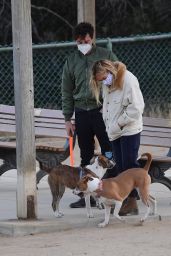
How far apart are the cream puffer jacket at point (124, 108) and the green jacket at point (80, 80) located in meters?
0.42

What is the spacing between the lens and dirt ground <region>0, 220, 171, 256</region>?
6.61 metres

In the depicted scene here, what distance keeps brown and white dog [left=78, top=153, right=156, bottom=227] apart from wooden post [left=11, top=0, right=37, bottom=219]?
525 millimetres

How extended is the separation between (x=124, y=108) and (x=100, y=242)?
1.44m

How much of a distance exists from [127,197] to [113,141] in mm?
588

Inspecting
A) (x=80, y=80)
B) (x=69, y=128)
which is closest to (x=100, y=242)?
(x=69, y=128)

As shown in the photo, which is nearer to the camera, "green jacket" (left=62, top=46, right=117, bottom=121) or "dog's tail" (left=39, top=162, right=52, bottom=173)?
"green jacket" (left=62, top=46, right=117, bottom=121)

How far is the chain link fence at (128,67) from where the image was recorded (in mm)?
13539

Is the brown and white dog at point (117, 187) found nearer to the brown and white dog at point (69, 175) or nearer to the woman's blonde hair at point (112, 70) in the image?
the brown and white dog at point (69, 175)

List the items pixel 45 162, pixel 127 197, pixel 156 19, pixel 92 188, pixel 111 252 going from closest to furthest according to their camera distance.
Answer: pixel 111 252, pixel 92 188, pixel 127 197, pixel 45 162, pixel 156 19

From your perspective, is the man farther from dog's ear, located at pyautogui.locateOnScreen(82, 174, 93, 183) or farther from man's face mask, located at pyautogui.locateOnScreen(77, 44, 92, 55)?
dog's ear, located at pyautogui.locateOnScreen(82, 174, 93, 183)

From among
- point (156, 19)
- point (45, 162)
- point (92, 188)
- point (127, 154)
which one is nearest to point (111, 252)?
point (92, 188)

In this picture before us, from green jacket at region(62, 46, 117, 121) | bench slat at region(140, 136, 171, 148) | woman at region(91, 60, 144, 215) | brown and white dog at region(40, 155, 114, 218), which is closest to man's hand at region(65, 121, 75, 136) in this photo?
green jacket at region(62, 46, 117, 121)

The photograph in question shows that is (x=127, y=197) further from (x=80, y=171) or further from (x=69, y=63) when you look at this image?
(x=69, y=63)

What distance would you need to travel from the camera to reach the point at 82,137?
27.8 ft
